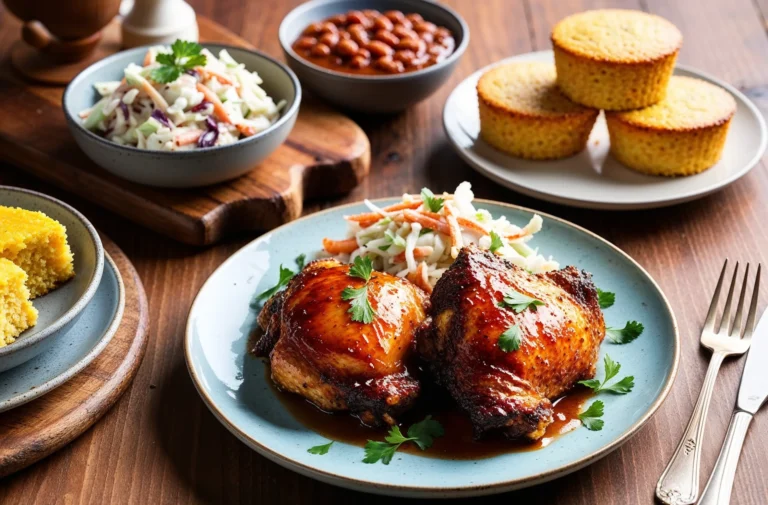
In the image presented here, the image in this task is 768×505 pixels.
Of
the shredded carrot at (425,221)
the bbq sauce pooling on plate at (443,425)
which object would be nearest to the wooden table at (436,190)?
the bbq sauce pooling on plate at (443,425)

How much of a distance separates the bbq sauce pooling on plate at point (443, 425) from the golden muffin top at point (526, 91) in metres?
1.85

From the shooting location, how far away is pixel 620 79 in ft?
14.2

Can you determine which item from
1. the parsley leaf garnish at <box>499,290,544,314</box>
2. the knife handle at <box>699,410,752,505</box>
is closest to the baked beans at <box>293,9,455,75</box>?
the parsley leaf garnish at <box>499,290,544,314</box>

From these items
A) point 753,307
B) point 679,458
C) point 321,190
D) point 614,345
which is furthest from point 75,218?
point 753,307

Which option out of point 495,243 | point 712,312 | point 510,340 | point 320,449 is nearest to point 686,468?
point 510,340

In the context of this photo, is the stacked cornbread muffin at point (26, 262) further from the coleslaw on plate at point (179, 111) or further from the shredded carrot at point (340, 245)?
the shredded carrot at point (340, 245)

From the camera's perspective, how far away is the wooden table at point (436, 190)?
290 centimetres

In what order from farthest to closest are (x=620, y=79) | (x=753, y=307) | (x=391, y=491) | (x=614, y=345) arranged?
(x=620, y=79) → (x=753, y=307) → (x=614, y=345) → (x=391, y=491)

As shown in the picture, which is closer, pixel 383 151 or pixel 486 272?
pixel 486 272

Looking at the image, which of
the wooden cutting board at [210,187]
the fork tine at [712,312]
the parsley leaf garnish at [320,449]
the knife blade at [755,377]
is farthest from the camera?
the wooden cutting board at [210,187]

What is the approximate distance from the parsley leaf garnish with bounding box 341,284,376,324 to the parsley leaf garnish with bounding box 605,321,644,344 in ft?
3.11

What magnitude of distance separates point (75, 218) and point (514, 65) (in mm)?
2472

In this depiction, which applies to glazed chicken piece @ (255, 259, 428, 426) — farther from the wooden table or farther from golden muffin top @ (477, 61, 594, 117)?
golden muffin top @ (477, 61, 594, 117)

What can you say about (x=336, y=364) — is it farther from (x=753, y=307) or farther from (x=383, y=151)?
(x=383, y=151)
